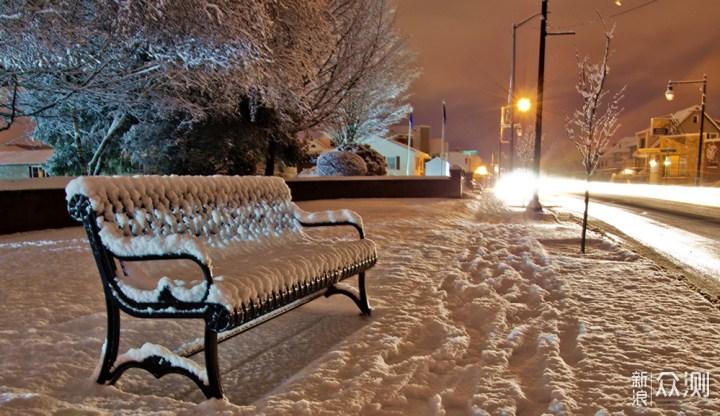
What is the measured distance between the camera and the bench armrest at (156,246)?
181cm

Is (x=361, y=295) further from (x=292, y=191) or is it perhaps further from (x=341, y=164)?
(x=341, y=164)

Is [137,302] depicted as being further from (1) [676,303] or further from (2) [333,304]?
(1) [676,303]

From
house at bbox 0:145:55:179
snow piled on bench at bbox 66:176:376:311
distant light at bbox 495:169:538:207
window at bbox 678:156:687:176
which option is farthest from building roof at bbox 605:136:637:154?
house at bbox 0:145:55:179

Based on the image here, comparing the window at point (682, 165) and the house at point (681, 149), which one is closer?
the house at point (681, 149)

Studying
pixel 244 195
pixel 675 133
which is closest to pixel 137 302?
pixel 244 195

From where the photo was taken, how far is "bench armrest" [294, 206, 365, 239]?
324 centimetres

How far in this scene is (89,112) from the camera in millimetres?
13008

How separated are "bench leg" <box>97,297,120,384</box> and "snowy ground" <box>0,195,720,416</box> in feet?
0.19

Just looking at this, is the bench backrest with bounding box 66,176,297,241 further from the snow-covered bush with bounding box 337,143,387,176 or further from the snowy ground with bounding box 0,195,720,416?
the snow-covered bush with bounding box 337,143,387,176

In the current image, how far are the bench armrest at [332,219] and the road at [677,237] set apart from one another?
376cm

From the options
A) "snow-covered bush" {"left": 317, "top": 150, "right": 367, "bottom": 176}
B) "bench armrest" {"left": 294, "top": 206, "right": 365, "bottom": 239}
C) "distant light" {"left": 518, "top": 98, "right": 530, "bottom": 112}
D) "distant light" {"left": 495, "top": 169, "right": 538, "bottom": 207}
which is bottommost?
"distant light" {"left": 495, "top": 169, "right": 538, "bottom": 207}

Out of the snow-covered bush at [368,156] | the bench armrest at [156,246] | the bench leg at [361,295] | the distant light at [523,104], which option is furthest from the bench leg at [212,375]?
the distant light at [523,104]

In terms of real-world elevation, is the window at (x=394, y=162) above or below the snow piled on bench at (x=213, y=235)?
above

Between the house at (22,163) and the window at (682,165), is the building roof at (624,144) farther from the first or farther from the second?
the house at (22,163)
